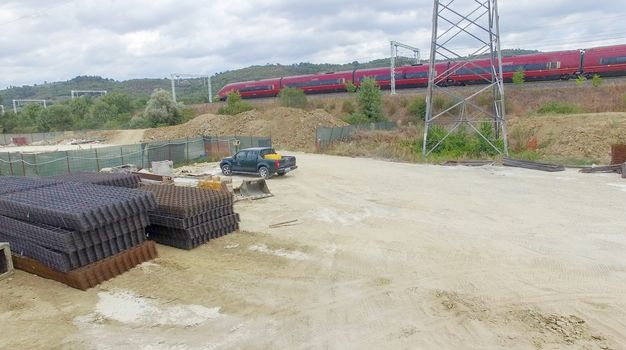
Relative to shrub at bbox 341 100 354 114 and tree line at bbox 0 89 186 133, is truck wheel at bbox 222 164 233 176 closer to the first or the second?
shrub at bbox 341 100 354 114

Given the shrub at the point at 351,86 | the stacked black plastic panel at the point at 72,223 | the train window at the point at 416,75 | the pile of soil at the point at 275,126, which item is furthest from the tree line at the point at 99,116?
the stacked black plastic panel at the point at 72,223

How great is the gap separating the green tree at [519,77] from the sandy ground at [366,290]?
31666mm

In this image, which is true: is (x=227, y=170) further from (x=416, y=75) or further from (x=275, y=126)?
(x=416, y=75)

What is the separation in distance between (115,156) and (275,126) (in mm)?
16744

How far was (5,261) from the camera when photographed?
30.9ft

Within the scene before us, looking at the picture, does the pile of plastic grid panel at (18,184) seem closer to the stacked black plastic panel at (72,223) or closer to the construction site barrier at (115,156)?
the stacked black plastic panel at (72,223)

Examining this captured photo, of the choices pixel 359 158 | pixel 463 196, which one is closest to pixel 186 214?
pixel 463 196

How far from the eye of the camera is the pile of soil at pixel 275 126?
3662cm

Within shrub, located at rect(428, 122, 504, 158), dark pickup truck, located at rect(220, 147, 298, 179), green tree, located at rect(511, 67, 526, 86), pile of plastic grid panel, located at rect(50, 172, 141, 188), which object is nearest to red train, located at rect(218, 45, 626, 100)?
green tree, located at rect(511, 67, 526, 86)

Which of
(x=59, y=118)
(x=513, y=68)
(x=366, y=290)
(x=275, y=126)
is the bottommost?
A: (x=366, y=290)

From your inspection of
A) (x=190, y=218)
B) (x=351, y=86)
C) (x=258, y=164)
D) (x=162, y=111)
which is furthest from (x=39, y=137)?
(x=190, y=218)

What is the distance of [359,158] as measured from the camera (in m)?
28.7

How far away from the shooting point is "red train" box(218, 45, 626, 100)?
39866 mm

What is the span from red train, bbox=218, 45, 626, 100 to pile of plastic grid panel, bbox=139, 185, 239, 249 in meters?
24.2
